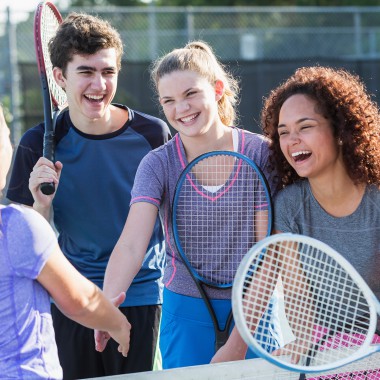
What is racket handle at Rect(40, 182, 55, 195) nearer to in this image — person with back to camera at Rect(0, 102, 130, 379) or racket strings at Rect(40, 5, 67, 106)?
racket strings at Rect(40, 5, 67, 106)

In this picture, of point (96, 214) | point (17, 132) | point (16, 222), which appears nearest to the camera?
point (16, 222)

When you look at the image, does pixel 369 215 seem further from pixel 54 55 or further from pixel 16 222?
pixel 54 55

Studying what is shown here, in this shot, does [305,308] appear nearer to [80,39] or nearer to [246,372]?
[246,372]

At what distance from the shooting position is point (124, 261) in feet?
8.64

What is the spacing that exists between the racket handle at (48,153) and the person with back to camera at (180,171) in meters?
0.32

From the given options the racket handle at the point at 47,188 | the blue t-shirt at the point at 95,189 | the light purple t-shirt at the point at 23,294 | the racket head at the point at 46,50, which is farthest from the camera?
the racket head at the point at 46,50

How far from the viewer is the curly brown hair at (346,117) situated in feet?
8.23

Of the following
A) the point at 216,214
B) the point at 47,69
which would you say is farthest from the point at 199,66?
the point at 47,69

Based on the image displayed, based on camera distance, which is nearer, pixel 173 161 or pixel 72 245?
pixel 173 161

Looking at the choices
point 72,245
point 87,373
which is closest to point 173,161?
point 72,245

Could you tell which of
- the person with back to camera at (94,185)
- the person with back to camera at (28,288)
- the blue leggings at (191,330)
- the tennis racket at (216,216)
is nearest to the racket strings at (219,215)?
the tennis racket at (216,216)

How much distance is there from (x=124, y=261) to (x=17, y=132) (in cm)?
586

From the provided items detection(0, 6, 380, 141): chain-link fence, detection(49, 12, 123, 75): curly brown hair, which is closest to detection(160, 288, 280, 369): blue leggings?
detection(49, 12, 123, 75): curly brown hair

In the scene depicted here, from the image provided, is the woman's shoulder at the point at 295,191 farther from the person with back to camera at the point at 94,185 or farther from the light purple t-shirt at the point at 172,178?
the person with back to camera at the point at 94,185
